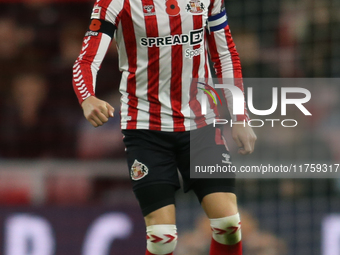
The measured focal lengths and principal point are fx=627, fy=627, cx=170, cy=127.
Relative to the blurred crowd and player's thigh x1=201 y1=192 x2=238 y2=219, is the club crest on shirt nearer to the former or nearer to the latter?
player's thigh x1=201 y1=192 x2=238 y2=219

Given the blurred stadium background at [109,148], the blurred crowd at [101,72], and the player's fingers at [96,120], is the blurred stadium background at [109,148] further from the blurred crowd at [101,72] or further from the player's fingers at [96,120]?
the player's fingers at [96,120]

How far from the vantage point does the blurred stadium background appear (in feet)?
14.9

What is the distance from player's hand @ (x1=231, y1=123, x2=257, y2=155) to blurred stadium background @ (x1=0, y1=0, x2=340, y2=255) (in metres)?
1.72

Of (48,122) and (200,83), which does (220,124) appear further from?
(48,122)

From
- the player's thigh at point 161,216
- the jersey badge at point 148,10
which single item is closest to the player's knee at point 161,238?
the player's thigh at point 161,216

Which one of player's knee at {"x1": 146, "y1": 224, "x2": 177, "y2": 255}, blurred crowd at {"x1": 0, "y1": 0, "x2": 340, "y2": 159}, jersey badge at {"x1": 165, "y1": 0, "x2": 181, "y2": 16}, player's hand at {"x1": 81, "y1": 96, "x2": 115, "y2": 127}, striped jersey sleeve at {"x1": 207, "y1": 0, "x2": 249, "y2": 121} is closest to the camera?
player's hand at {"x1": 81, "y1": 96, "x2": 115, "y2": 127}

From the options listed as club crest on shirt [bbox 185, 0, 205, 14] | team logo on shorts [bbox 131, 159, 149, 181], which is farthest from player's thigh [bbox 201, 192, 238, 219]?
club crest on shirt [bbox 185, 0, 205, 14]

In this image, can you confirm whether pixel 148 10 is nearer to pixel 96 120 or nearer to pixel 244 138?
pixel 96 120

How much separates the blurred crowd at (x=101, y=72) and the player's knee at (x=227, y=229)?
94.2 inches

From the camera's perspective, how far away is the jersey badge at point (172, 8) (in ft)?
9.38

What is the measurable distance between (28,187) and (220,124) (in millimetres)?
2376

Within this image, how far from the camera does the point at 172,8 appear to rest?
287cm

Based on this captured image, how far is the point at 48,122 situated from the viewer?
5484mm

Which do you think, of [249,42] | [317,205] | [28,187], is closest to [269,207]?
[317,205]
